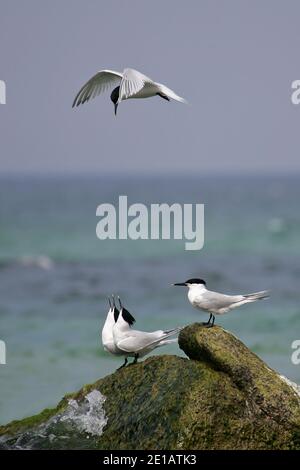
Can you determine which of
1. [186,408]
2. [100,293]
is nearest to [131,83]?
[186,408]

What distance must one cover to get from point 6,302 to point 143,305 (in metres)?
3.34

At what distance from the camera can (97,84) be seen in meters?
13.7

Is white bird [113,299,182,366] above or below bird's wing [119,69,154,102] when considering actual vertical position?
below

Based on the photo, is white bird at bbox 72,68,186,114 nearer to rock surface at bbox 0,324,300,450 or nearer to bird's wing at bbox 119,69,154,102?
bird's wing at bbox 119,69,154,102

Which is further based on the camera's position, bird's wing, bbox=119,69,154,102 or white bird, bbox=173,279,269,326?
bird's wing, bbox=119,69,154,102

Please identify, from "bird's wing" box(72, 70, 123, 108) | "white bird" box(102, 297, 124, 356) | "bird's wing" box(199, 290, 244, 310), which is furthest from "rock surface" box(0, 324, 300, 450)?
"bird's wing" box(72, 70, 123, 108)

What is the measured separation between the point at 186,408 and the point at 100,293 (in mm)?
20611

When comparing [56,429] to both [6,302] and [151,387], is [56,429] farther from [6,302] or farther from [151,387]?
[6,302]

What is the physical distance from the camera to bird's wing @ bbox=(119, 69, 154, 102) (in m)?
12.0

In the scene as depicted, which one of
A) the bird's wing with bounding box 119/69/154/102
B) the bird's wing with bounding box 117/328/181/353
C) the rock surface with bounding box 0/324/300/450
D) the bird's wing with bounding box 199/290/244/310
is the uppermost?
Answer: the bird's wing with bounding box 119/69/154/102

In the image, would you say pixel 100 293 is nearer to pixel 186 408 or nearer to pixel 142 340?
pixel 142 340

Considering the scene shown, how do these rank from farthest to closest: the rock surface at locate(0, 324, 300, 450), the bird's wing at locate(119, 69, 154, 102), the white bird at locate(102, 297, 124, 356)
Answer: the bird's wing at locate(119, 69, 154, 102) → the white bird at locate(102, 297, 124, 356) → the rock surface at locate(0, 324, 300, 450)

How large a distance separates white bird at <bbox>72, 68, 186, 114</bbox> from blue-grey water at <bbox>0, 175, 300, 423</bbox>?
4.68 meters

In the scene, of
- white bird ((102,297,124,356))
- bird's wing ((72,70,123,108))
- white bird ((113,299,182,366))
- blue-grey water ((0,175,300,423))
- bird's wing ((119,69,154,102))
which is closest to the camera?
white bird ((113,299,182,366))
